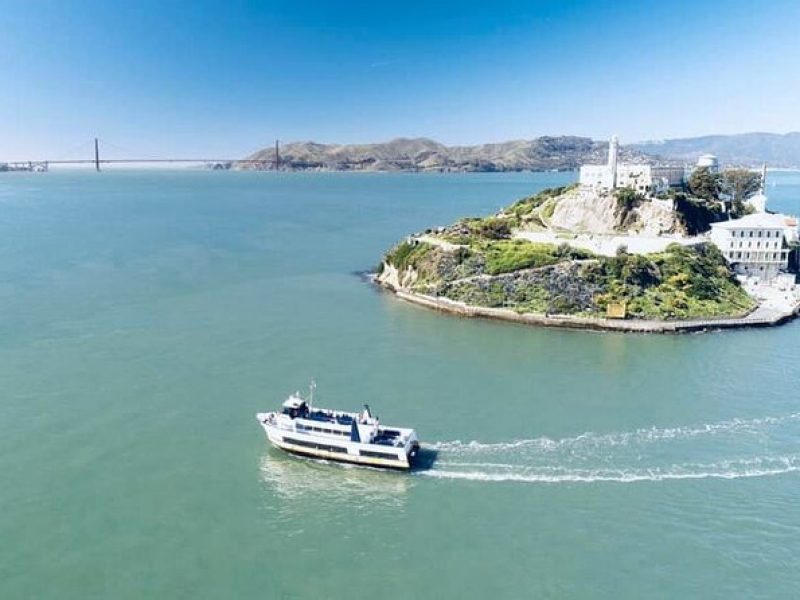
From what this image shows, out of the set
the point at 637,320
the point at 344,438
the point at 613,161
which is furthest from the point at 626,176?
the point at 344,438

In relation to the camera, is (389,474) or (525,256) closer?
(389,474)

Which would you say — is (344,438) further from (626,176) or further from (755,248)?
(626,176)

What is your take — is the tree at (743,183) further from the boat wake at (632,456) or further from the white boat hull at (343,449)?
the white boat hull at (343,449)

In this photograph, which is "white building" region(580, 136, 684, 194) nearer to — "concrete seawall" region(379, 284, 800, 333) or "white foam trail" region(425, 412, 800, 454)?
"concrete seawall" region(379, 284, 800, 333)

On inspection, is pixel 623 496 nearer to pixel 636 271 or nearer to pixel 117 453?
pixel 117 453

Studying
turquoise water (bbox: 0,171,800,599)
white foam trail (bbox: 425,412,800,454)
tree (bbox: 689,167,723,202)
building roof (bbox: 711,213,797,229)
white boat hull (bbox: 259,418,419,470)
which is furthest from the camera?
tree (bbox: 689,167,723,202)

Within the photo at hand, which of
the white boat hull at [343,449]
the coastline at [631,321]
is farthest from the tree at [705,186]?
the white boat hull at [343,449]

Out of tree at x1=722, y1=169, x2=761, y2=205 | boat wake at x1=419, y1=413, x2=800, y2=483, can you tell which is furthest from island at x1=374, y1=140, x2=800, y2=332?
boat wake at x1=419, y1=413, x2=800, y2=483
